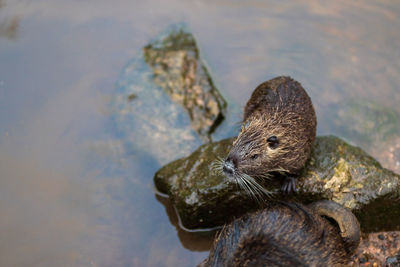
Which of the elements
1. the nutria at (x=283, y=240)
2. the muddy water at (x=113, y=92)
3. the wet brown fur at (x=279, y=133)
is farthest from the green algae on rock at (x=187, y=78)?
the nutria at (x=283, y=240)

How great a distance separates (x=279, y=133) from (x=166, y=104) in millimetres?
2139

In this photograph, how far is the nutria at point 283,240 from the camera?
3.85 m

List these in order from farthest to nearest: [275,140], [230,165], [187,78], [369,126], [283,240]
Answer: [187,78], [369,126], [275,140], [230,165], [283,240]

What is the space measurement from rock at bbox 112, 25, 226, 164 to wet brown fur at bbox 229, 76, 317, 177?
1217 mm

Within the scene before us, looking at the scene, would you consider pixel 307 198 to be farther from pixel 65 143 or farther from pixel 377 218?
pixel 65 143

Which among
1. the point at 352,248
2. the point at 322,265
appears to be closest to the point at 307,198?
the point at 352,248

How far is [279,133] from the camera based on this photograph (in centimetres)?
478

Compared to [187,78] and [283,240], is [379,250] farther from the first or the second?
[187,78]

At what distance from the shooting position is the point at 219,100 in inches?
255

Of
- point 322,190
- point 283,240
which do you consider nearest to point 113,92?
point 322,190

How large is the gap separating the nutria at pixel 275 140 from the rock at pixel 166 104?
49.4 inches

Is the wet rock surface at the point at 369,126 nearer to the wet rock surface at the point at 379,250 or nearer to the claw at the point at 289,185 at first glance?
the wet rock surface at the point at 379,250

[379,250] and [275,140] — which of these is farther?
[379,250]

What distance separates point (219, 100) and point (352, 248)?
2.86m
